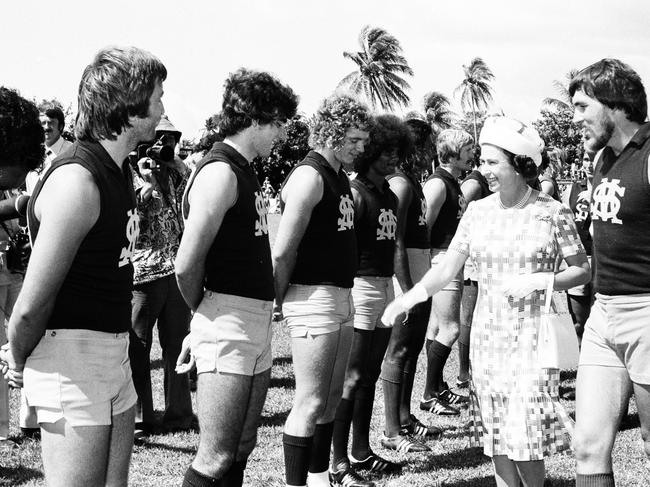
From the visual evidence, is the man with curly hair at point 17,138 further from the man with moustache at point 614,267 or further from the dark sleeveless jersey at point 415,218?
the dark sleeveless jersey at point 415,218

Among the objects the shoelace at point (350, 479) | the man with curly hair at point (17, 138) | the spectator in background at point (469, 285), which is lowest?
the shoelace at point (350, 479)

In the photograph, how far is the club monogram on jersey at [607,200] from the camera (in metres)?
3.36

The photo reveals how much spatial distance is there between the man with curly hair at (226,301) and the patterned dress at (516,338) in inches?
46.7

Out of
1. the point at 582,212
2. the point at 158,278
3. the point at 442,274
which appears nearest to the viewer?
the point at 442,274

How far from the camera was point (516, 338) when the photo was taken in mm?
3812

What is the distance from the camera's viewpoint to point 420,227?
6020mm

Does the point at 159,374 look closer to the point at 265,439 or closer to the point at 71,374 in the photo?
the point at 265,439

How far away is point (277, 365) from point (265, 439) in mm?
2614

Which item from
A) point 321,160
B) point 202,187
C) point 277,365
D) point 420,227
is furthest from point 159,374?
point 202,187

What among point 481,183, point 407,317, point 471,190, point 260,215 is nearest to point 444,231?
point 471,190

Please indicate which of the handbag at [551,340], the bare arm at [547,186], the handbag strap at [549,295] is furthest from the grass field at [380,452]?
the bare arm at [547,186]

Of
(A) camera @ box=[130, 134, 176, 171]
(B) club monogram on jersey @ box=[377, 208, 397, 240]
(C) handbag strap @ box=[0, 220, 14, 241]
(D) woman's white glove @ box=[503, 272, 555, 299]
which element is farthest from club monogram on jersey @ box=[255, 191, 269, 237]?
(A) camera @ box=[130, 134, 176, 171]

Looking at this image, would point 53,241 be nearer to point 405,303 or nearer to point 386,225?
point 405,303

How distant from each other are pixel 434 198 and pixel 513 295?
2.91 meters
